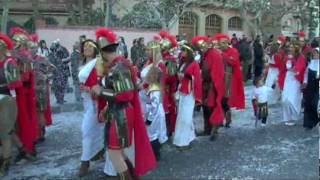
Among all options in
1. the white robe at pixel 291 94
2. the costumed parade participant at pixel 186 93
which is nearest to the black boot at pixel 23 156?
the costumed parade participant at pixel 186 93

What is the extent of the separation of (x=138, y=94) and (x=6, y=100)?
178cm

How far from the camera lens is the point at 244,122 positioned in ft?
34.4

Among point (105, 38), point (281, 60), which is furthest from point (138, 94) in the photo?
point (281, 60)

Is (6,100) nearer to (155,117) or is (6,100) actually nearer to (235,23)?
(155,117)

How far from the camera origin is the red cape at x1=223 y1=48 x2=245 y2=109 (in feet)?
30.2

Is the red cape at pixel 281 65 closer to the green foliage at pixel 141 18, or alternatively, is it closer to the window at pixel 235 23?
the green foliage at pixel 141 18

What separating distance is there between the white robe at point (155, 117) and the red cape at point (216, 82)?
1.59 m

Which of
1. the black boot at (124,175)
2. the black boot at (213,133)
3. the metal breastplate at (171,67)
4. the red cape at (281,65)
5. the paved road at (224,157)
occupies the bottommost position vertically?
the paved road at (224,157)

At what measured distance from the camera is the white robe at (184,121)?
25.8ft

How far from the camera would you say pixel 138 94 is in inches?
230

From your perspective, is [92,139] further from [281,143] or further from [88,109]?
[281,143]

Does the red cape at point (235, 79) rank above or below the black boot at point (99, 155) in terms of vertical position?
above

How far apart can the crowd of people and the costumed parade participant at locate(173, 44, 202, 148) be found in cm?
2

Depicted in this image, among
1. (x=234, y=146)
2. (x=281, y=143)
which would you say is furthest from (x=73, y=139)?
(x=281, y=143)
